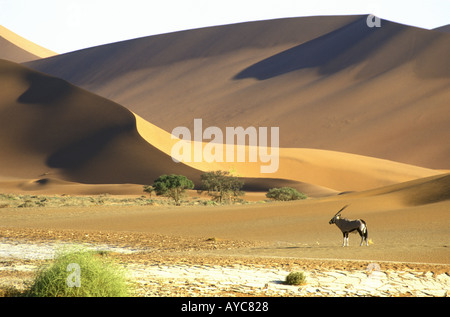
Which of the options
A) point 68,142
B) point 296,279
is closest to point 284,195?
point 68,142

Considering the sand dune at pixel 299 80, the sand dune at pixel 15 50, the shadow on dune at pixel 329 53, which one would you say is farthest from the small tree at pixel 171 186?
the sand dune at pixel 15 50

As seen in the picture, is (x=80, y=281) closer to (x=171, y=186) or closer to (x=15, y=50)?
(x=171, y=186)

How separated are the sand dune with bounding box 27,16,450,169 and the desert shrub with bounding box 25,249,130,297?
236ft

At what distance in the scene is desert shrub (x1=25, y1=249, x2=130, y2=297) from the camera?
24.8ft

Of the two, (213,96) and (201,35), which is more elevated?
(201,35)

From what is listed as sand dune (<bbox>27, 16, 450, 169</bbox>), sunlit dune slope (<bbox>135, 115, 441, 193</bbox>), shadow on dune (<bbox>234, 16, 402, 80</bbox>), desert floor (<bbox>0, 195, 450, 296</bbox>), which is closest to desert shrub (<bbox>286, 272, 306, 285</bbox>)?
desert floor (<bbox>0, 195, 450, 296</bbox>)

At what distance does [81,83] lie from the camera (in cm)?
14988

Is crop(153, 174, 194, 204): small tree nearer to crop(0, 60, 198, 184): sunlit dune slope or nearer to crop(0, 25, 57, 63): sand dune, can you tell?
crop(0, 60, 198, 184): sunlit dune slope

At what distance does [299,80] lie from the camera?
11319cm
